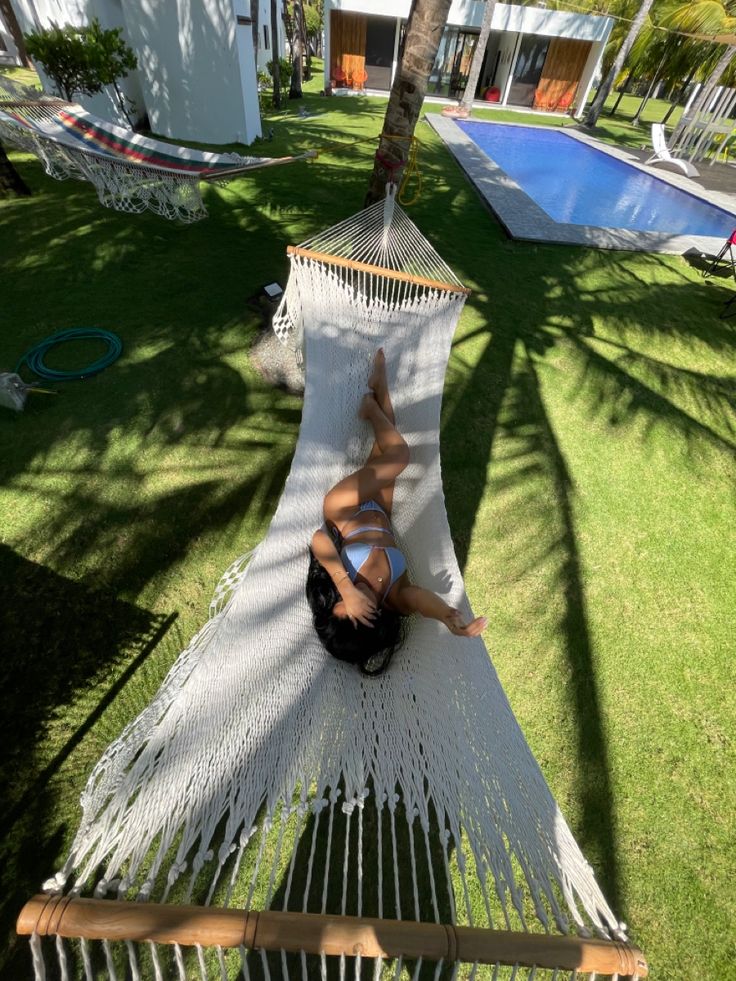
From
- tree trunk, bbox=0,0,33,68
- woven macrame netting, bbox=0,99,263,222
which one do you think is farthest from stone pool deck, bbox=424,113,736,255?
tree trunk, bbox=0,0,33,68

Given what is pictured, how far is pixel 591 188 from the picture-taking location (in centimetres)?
731

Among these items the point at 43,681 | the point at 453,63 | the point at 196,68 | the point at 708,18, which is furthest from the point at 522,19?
the point at 43,681

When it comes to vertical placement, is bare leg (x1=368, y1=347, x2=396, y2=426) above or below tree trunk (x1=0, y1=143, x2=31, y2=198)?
above

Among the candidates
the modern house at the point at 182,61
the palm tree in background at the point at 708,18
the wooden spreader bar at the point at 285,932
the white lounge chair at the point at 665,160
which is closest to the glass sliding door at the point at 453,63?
the palm tree in background at the point at 708,18

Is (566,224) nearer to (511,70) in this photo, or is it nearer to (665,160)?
(665,160)

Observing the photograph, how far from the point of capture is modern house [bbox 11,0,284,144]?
5.62 meters

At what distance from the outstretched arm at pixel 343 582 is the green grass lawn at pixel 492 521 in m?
0.54

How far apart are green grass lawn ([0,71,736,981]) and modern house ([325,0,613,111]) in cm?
1149

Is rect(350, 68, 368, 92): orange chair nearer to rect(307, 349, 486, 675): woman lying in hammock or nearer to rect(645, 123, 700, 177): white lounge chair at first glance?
rect(645, 123, 700, 177): white lounge chair

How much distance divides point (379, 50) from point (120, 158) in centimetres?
1248

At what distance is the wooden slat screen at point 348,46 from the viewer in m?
11.5

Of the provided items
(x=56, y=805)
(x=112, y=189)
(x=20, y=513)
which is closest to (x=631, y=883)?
(x=56, y=805)

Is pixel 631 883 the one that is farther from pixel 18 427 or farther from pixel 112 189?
pixel 112 189

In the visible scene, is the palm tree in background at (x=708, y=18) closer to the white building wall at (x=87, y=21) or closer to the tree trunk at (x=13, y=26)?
the white building wall at (x=87, y=21)
